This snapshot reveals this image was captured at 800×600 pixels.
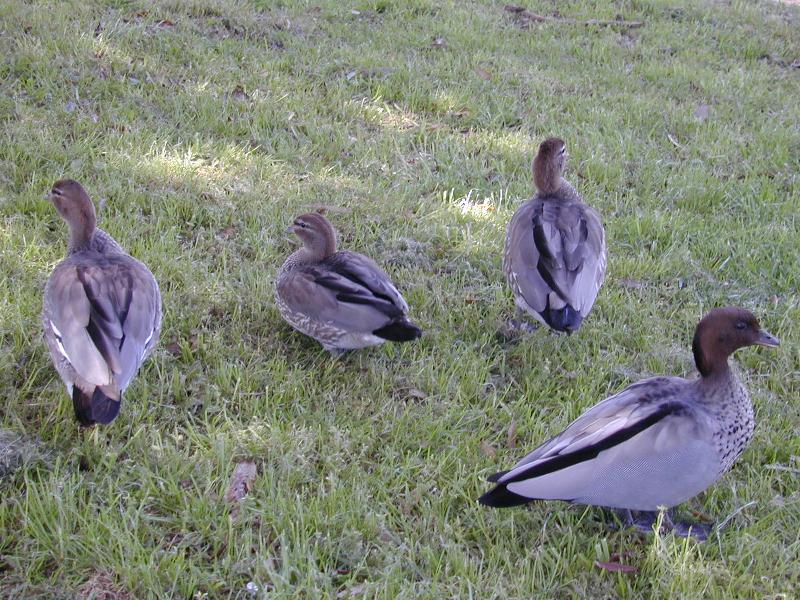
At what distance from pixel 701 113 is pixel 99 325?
236 inches

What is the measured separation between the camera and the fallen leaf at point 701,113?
7397 mm

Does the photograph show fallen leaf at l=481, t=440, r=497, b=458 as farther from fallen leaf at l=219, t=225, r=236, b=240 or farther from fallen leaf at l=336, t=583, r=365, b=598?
fallen leaf at l=219, t=225, r=236, b=240

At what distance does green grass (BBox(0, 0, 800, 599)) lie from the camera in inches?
121

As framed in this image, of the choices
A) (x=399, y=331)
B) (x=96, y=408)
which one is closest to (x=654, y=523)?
(x=399, y=331)

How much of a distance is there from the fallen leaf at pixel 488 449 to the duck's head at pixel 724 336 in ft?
3.11

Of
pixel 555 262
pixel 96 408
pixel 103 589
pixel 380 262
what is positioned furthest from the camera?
pixel 380 262

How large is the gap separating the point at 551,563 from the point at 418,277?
7.33ft

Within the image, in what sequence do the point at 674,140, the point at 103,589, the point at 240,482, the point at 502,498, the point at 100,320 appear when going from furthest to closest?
1. the point at 674,140
2. the point at 100,320
3. the point at 240,482
4. the point at 502,498
5. the point at 103,589

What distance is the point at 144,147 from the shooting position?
5840mm

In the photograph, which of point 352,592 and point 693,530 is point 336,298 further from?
point 693,530

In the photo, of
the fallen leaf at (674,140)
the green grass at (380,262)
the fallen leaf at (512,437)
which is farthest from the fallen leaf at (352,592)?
the fallen leaf at (674,140)

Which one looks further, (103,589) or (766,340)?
(766,340)

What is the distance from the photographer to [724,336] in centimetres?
338

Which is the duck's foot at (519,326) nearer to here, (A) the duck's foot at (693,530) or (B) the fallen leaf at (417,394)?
(B) the fallen leaf at (417,394)
